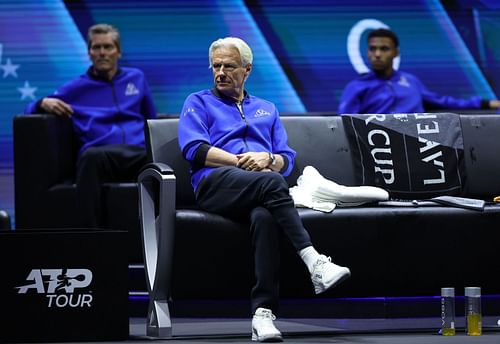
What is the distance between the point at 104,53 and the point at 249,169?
2.06 meters

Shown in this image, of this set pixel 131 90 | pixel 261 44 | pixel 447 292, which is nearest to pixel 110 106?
pixel 131 90

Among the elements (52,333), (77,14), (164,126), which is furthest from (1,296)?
(77,14)

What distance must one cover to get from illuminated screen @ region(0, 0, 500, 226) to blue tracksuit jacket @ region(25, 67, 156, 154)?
0.49m

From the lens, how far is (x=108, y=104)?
6.40 metres

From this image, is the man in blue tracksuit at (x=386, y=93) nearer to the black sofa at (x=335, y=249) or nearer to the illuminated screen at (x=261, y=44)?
the illuminated screen at (x=261, y=44)

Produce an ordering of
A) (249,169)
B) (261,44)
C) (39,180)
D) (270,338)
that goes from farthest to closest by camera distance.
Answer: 1. (261,44)
2. (39,180)
3. (249,169)
4. (270,338)

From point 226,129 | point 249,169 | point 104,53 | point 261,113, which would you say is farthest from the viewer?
point 104,53

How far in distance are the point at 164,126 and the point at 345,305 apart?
1255 mm

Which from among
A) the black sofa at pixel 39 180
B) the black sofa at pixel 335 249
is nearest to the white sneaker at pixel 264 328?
the black sofa at pixel 335 249

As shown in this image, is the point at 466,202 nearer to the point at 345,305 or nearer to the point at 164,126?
the point at 345,305

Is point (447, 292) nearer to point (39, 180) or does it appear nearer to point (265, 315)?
point (265, 315)

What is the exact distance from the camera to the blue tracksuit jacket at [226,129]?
15.4 ft

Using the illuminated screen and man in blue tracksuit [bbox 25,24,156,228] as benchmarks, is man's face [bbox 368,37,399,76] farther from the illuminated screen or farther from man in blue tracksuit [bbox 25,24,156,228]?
man in blue tracksuit [bbox 25,24,156,228]

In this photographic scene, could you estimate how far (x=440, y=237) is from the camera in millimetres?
4711
